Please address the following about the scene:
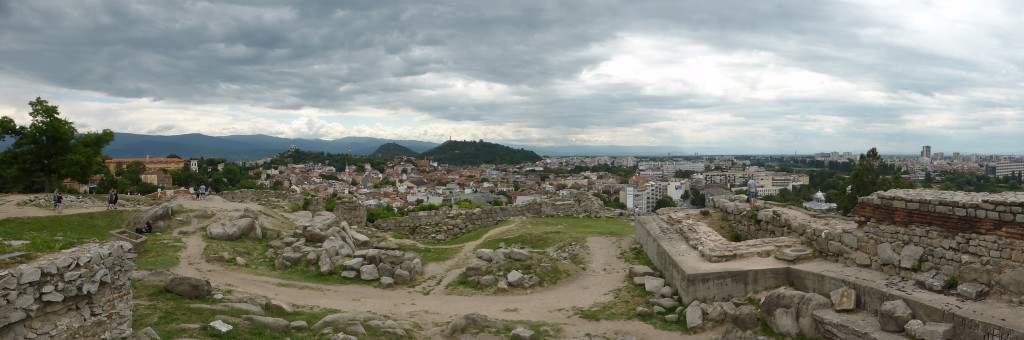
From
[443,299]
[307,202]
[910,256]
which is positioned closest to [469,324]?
[443,299]

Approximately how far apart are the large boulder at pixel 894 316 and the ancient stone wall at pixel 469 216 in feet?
63.9

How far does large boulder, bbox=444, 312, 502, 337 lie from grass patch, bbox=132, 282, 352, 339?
250 cm

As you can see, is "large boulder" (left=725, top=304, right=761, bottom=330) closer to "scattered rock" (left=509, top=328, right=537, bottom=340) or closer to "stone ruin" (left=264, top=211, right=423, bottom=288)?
"scattered rock" (left=509, top=328, right=537, bottom=340)

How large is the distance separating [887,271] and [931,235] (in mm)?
1071

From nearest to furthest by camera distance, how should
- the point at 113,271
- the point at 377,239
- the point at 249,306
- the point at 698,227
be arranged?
the point at 113,271 → the point at 249,306 → the point at 698,227 → the point at 377,239

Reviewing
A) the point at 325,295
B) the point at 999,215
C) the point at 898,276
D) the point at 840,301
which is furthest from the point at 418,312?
the point at 999,215

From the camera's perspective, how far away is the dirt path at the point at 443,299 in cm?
1139

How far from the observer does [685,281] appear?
11.9 metres

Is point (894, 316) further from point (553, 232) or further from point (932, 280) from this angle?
point (553, 232)

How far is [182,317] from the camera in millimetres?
9617

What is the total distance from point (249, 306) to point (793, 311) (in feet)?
34.9

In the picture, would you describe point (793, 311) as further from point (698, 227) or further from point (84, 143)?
point (84, 143)

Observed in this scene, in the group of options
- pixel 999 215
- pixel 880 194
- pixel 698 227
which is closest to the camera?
pixel 999 215

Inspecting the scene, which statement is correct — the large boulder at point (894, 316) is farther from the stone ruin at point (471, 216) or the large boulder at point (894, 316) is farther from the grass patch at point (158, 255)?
the stone ruin at point (471, 216)
